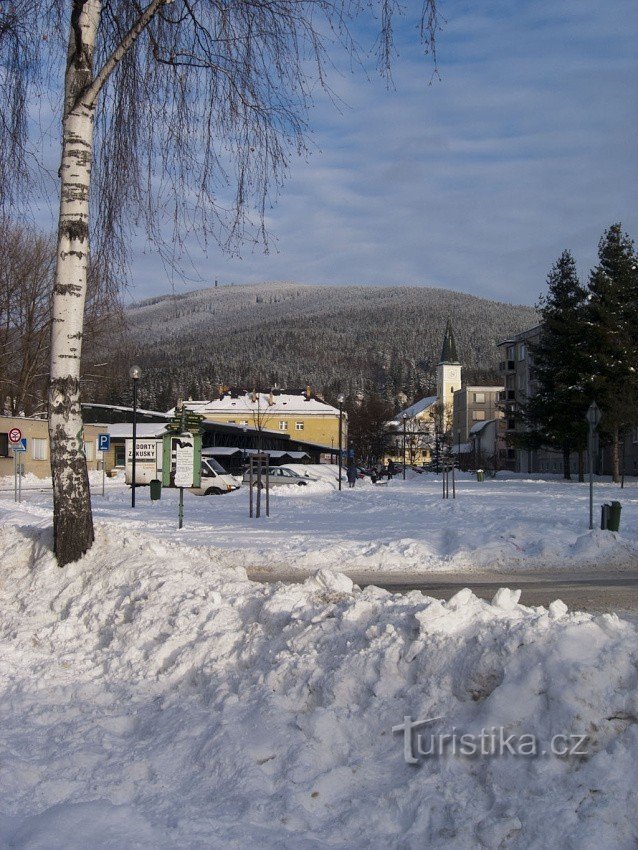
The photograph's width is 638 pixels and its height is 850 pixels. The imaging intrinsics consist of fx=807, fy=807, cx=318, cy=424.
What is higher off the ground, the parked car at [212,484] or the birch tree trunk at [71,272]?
the birch tree trunk at [71,272]

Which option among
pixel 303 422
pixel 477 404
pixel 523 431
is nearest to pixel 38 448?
pixel 523 431

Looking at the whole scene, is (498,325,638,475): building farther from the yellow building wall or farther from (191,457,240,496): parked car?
the yellow building wall

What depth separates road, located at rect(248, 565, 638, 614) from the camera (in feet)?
32.6

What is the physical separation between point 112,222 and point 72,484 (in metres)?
3.19

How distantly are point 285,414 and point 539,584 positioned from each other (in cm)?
10643

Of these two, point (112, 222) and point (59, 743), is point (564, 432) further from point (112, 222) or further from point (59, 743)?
point (59, 743)

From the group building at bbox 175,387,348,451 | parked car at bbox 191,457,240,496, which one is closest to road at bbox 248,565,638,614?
parked car at bbox 191,457,240,496

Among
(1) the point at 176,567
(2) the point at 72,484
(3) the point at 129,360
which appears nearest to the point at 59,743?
(1) the point at 176,567

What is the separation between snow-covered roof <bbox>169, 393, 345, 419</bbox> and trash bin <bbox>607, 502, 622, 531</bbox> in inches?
3843

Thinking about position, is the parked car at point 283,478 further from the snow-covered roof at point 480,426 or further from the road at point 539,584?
the snow-covered roof at point 480,426

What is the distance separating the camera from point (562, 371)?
161 ft

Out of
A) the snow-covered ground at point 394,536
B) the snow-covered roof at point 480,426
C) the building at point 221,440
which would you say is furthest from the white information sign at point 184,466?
the snow-covered roof at point 480,426

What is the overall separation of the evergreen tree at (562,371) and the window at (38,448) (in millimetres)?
31268

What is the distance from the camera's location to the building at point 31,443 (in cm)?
4771
